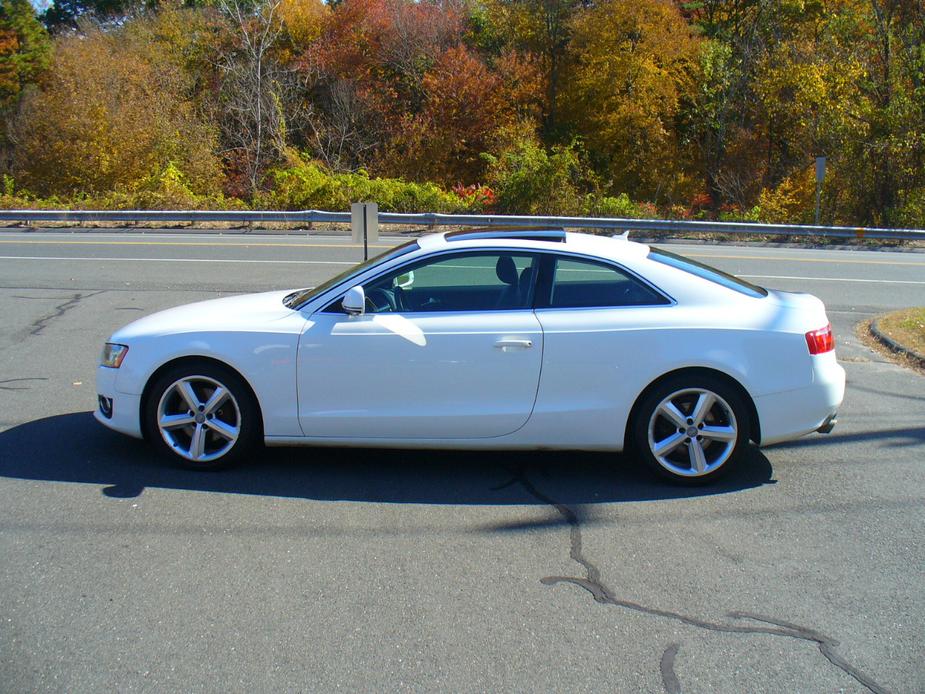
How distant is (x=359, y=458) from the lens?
598 cm

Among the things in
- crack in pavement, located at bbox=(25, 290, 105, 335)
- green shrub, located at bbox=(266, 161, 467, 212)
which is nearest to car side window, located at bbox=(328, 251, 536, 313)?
crack in pavement, located at bbox=(25, 290, 105, 335)

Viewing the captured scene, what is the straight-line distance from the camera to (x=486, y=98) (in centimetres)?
3916

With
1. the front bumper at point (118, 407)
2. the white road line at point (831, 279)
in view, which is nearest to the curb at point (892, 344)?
the white road line at point (831, 279)

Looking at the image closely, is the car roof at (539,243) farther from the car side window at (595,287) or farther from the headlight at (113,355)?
the headlight at (113,355)

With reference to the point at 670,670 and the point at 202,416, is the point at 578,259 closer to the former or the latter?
the point at 202,416

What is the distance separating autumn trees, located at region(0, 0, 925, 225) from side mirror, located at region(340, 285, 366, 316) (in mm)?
24066

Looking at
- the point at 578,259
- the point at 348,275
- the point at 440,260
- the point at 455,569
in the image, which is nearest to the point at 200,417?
the point at 348,275

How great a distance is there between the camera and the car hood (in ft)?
18.3

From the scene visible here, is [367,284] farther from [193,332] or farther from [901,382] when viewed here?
[901,382]

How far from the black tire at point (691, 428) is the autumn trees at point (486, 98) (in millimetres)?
24005

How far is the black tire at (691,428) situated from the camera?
5391 mm

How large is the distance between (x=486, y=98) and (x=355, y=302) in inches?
1392

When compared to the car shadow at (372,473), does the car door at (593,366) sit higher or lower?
higher

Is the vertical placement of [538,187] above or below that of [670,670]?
above
